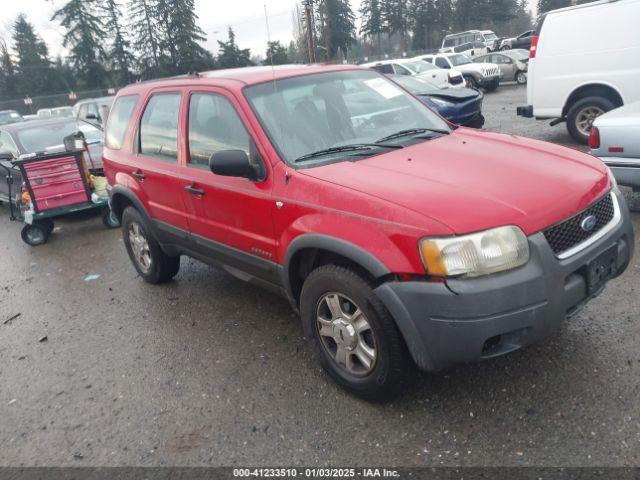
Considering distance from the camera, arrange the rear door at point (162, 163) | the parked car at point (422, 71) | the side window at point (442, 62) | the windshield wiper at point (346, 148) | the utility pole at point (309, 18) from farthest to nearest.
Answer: the side window at point (442, 62), the parked car at point (422, 71), the utility pole at point (309, 18), the rear door at point (162, 163), the windshield wiper at point (346, 148)

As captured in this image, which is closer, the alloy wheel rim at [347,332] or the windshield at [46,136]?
the alloy wheel rim at [347,332]

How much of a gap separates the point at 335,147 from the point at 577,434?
213cm

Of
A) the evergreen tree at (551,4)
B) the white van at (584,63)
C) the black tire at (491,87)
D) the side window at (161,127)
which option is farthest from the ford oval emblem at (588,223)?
the evergreen tree at (551,4)

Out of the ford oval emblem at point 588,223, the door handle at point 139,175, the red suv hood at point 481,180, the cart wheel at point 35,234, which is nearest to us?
the red suv hood at point 481,180

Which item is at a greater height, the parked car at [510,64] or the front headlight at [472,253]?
the front headlight at [472,253]

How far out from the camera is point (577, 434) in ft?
8.68

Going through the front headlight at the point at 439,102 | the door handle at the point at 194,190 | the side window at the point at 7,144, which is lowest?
the front headlight at the point at 439,102

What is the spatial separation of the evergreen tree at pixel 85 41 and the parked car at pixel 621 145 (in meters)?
53.7

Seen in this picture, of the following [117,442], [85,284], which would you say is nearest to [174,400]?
[117,442]

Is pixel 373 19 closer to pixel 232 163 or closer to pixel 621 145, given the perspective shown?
pixel 621 145

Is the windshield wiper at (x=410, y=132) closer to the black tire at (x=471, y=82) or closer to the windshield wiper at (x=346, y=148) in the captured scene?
the windshield wiper at (x=346, y=148)

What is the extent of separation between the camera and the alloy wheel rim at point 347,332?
2957 mm

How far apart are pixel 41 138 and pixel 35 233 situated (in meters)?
2.59

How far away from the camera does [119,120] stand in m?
5.21
